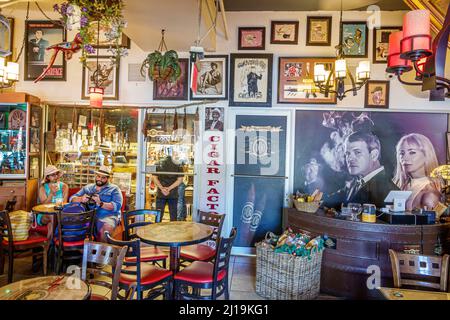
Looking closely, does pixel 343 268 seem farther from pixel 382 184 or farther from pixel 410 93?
pixel 410 93

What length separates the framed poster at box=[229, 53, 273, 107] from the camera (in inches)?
194

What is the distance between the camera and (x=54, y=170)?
461 centimetres

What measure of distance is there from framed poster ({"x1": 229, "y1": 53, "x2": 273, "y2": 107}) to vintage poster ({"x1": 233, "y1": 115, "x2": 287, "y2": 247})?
0.92ft

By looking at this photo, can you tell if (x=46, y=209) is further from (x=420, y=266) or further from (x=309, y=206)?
(x=420, y=266)

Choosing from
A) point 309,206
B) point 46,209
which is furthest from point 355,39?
point 46,209

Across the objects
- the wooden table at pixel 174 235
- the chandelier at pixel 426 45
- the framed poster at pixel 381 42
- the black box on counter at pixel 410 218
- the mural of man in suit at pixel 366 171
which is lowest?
the wooden table at pixel 174 235

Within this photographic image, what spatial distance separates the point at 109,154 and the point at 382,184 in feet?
15.3

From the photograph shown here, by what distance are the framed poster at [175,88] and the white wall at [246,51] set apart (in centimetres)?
10

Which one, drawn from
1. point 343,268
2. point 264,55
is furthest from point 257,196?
point 264,55

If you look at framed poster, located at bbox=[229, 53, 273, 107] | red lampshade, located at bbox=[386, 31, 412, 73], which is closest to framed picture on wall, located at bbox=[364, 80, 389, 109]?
framed poster, located at bbox=[229, 53, 273, 107]

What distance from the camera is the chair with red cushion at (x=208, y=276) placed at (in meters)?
2.75

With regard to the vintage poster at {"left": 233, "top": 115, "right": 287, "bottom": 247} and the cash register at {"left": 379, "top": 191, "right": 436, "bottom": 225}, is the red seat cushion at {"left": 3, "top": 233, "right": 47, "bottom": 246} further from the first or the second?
the cash register at {"left": 379, "top": 191, "right": 436, "bottom": 225}

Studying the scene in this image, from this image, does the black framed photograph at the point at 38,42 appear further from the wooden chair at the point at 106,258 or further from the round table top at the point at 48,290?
the round table top at the point at 48,290

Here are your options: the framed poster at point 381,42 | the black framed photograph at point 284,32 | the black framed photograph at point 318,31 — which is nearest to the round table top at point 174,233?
the black framed photograph at point 284,32
